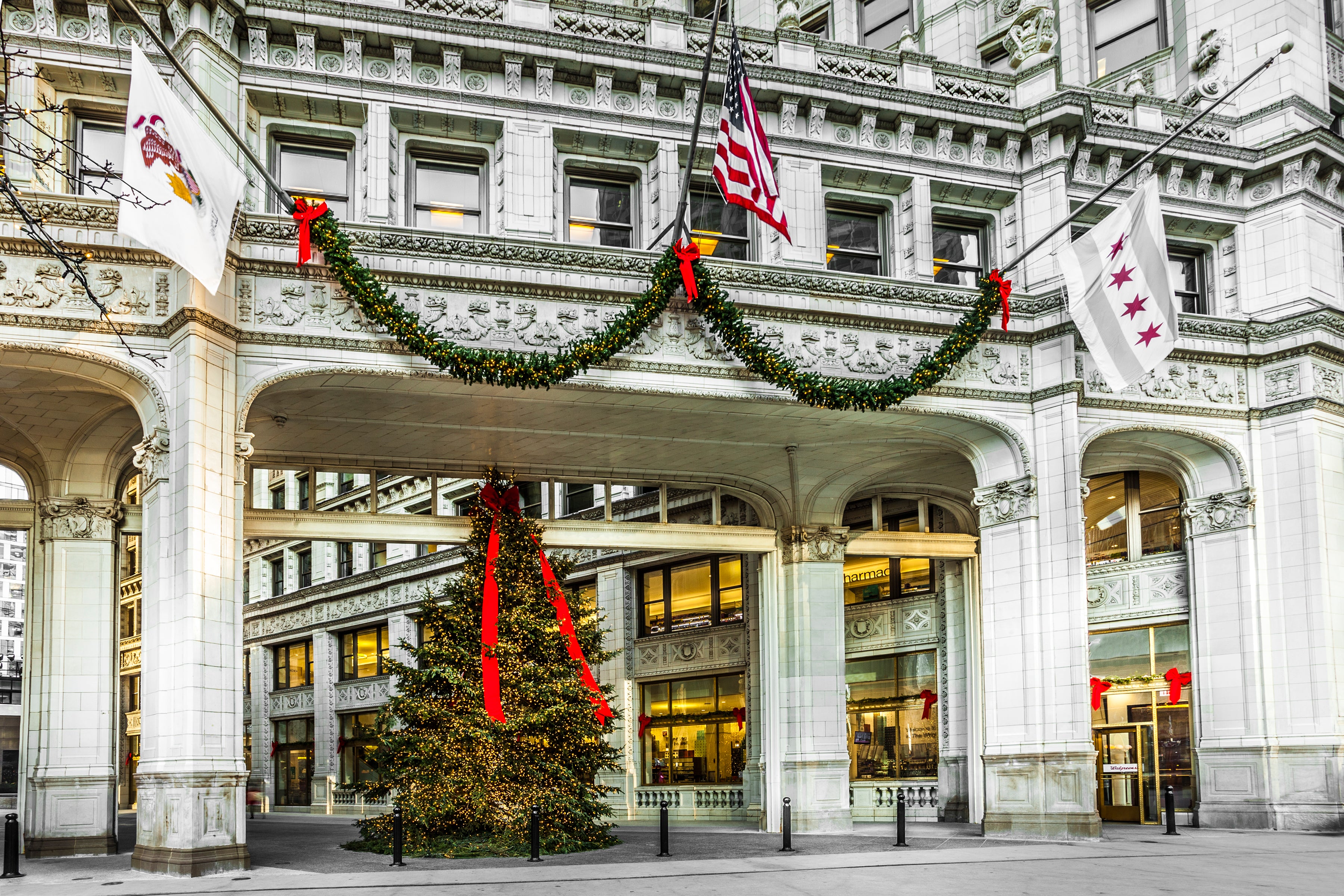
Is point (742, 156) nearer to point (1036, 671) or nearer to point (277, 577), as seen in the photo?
point (1036, 671)

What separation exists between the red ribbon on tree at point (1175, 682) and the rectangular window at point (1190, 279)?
7.59 m

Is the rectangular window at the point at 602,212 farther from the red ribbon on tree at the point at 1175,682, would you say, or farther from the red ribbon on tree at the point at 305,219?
the red ribbon on tree at the point at 1175,682

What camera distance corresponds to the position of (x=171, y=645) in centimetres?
1811

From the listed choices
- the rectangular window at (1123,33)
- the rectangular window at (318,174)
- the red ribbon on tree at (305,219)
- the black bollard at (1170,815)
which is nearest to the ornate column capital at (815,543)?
the black bollard at (1170,815)

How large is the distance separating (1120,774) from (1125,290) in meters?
11.9

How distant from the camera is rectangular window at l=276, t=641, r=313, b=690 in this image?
1889 inches

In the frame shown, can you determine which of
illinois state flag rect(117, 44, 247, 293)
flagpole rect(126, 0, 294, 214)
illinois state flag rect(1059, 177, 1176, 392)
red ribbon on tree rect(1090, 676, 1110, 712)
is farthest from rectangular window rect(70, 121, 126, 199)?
red ribbon on tree rect(1090, 676, 1110, 712)

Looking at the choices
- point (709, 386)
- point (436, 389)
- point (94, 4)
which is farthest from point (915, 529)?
point (94, 4)

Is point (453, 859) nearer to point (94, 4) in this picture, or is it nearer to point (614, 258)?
point (614, 258)

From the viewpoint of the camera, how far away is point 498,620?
21.2 meters

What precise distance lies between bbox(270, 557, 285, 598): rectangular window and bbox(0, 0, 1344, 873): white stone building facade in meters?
24.7

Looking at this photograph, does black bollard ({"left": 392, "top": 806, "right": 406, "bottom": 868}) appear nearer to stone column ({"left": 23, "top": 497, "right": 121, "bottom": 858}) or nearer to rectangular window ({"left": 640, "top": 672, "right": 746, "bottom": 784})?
stone column ({"left": 23, "top": 497, "right": 121, "bottom": 858})

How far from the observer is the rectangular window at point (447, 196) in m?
22.4

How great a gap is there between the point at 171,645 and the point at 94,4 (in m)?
Result: 10.1
